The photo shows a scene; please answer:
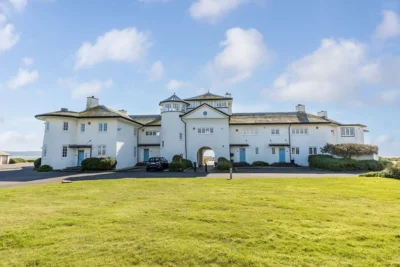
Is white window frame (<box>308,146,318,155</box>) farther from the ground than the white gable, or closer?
closer

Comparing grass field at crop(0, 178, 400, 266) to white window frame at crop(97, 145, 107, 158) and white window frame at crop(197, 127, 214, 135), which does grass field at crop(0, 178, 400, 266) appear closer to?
white window frame at crop(97, 145, 107, 158)

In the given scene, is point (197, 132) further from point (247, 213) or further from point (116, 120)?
point (247, 213)

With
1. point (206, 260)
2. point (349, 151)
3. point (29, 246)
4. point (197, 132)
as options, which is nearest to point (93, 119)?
point (197, 132)

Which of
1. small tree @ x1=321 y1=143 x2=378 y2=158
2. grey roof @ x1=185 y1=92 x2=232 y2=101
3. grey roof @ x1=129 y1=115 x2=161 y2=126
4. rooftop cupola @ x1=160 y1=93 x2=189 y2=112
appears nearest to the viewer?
small tree @ x1=321 y1=143 x2=378 y2=158

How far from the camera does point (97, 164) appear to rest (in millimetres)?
28141

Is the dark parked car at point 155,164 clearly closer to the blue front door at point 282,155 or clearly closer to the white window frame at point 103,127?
the white window frame at point 103,127

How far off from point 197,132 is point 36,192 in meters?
22.9

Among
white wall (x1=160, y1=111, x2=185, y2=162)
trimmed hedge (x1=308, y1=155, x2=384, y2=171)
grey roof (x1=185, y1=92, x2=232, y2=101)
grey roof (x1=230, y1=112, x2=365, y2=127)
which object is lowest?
trimmed hedge (x1=308, y1=155, x2=384, y2=171)

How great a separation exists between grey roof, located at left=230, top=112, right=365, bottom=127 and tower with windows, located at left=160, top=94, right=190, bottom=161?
792 cm

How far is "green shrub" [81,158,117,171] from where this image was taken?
28156 millimetres

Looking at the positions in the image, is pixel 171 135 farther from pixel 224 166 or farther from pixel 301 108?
pixel 301 108

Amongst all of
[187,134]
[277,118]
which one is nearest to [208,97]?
[187,134]

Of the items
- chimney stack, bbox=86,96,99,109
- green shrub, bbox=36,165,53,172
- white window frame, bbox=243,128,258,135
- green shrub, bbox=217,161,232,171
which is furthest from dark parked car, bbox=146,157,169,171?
white window frame, bbox=243,128,258,135

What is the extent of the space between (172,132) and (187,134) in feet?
6.91
